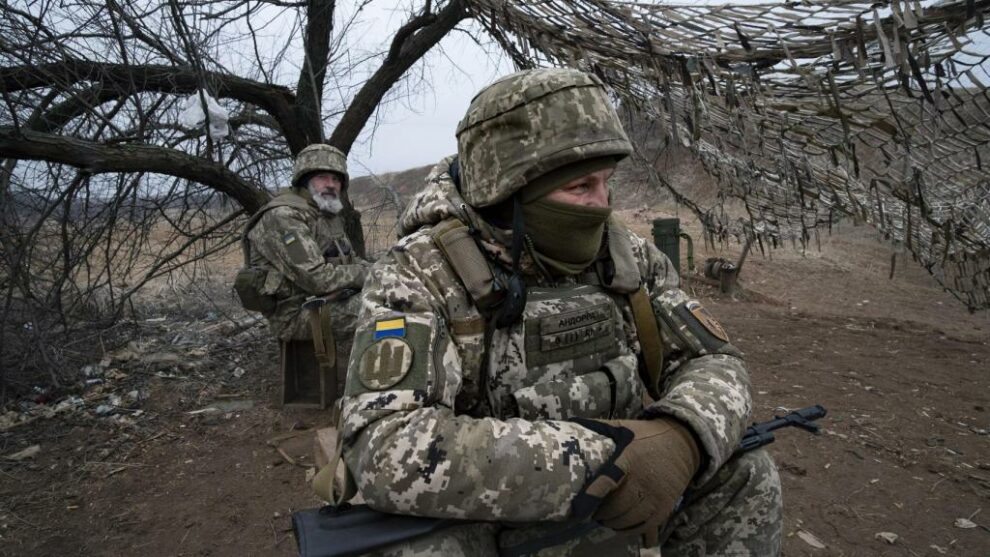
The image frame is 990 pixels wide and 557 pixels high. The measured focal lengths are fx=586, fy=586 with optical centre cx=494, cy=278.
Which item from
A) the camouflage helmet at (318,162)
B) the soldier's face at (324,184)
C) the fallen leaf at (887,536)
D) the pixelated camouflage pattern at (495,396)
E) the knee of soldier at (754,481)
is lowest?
the fallen leaf at (887,536)

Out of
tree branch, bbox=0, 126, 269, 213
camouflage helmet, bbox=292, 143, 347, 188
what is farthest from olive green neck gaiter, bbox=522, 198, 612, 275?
tree branch, bbox=0, 126, 269, 213

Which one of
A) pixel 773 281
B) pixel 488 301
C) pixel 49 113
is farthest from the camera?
pixel 773 281

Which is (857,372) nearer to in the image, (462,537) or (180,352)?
(462,537)

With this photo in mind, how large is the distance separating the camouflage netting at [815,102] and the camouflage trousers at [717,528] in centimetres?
141

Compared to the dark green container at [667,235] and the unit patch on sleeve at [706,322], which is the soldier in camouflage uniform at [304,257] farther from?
the unit patch on sleeve at [706,322]

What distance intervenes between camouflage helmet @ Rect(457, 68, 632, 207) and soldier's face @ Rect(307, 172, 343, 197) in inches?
123

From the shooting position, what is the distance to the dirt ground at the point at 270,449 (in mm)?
2879

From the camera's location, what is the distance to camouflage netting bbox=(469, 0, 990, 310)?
226 cm

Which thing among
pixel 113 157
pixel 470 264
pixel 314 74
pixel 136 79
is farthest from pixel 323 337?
pixel 470 264

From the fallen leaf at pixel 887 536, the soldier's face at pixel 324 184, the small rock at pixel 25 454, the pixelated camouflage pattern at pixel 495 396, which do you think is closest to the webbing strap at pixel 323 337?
the soldier's face at pixel 324 184

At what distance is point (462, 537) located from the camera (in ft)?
4.87

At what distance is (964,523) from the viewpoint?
2787 mm

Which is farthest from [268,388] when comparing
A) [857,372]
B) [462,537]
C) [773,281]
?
[773,281]

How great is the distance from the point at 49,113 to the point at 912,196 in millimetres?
5550
